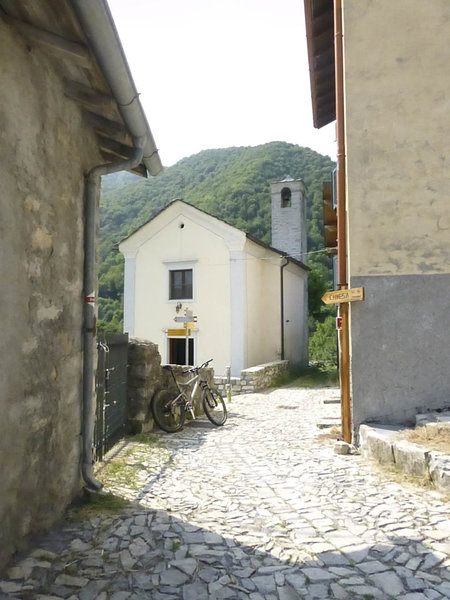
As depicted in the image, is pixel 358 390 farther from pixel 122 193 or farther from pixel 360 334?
pixel 122 193

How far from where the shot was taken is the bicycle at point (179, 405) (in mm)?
7652

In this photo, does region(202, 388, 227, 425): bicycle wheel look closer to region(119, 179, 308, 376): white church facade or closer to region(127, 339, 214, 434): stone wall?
region(127, 339, 214, 434): stone wall

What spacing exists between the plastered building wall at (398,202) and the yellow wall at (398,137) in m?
0.01

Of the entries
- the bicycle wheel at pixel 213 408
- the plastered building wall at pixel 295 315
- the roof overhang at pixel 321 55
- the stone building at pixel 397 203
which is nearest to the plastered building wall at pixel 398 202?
the stone building at pixel 397 203

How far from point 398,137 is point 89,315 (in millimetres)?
4946

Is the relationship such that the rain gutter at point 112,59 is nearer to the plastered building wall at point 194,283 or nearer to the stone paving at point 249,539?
the stone paving at point 249,539

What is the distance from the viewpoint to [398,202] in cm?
661

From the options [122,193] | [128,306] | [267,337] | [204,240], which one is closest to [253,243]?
[204,240]

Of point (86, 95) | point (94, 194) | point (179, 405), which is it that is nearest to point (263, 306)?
point (179, 405)

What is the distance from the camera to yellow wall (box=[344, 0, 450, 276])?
21.4ft

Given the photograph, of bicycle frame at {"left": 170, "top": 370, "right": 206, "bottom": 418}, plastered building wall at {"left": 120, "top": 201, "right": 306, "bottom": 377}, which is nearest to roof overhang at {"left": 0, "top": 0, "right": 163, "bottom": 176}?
bicycle frame at {"left": 170, "top": 370, "right": 206, "bottom": 418}

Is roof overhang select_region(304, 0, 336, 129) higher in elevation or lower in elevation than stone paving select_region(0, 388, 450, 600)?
higher

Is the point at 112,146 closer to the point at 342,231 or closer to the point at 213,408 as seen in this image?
the point at 342,231

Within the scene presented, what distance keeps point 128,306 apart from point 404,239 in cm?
1462
